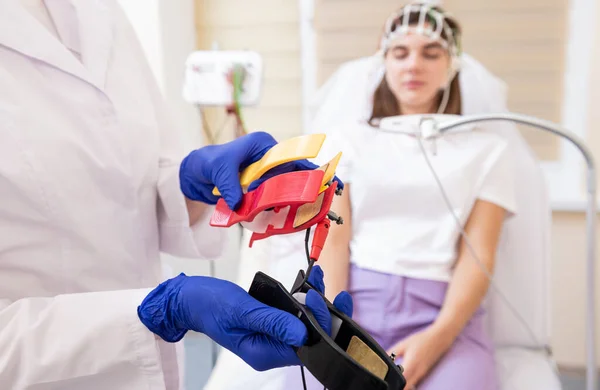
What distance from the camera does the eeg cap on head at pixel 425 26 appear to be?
1.35 meters

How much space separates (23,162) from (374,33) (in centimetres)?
151

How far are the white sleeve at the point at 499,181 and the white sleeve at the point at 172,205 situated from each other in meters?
0.70

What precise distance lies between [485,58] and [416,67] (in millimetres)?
704

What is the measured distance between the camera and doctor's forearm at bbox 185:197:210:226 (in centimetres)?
98

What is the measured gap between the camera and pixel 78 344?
629 mm

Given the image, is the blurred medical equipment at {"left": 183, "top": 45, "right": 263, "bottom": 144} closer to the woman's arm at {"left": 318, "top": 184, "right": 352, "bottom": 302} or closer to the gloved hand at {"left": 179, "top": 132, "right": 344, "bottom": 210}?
the woman's arm at {"left": 318, "top": 184, "right": 352, "bottom": 302}

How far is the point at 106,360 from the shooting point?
64 cm

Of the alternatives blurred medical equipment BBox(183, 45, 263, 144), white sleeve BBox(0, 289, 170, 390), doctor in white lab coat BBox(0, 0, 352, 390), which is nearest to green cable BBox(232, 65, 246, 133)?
blurred medical equipment BBox(183, 45, 263, 144)

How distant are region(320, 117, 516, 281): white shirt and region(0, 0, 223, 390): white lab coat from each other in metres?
0.49

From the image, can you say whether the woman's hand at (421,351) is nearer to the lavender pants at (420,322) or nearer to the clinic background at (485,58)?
the lavender pants at (420,322)

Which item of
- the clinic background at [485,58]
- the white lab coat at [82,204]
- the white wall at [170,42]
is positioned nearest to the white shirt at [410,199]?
the white lab coat at [82,204]

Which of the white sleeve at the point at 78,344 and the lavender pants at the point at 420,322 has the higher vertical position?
the white sleeve at the point at 78,344

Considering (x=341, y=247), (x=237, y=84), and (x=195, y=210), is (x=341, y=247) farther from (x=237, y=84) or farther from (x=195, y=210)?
(x=237, y=84)

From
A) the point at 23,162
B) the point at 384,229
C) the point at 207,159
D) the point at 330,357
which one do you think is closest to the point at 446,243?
the point at 384,229
